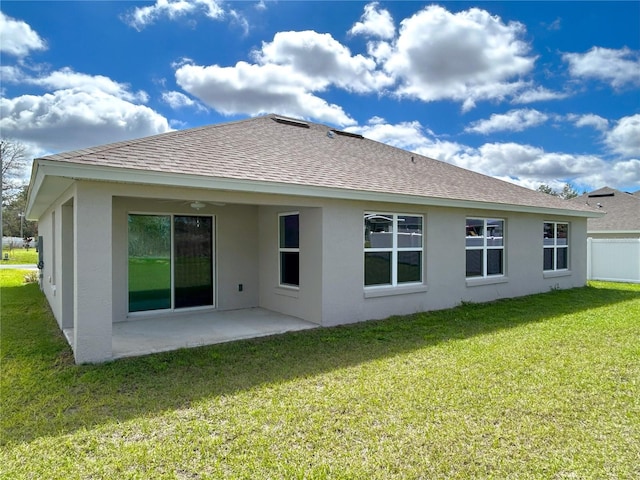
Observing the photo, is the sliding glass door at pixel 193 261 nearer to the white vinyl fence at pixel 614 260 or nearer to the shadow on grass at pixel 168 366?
the shadow on grass at pixel 168 366

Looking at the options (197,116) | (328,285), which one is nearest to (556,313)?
(328,285)

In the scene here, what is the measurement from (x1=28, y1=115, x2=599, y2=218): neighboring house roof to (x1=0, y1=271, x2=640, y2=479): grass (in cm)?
280

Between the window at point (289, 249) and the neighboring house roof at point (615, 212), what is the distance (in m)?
16.3

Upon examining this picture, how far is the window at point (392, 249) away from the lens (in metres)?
8.98

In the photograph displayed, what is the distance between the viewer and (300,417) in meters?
4.03

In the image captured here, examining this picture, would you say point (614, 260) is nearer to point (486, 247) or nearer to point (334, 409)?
point (486, 247)

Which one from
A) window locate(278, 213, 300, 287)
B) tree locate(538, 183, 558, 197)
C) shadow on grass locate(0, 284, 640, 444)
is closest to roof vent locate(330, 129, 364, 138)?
window locate(278, 213, 300, 287)

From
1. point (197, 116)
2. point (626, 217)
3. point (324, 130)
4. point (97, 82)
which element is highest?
point (97, 82)

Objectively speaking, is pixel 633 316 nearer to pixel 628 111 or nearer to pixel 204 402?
pixel 204 402

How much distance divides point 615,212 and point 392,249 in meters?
18.6

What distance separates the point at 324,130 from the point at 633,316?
1016cm

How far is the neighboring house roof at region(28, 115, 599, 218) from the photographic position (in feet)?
19.5

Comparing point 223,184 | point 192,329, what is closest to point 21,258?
point 192,329

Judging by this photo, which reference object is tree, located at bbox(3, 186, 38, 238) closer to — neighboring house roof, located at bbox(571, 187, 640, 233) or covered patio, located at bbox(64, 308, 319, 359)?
covered patio, located at bbox(64, 308, 319, 359)
